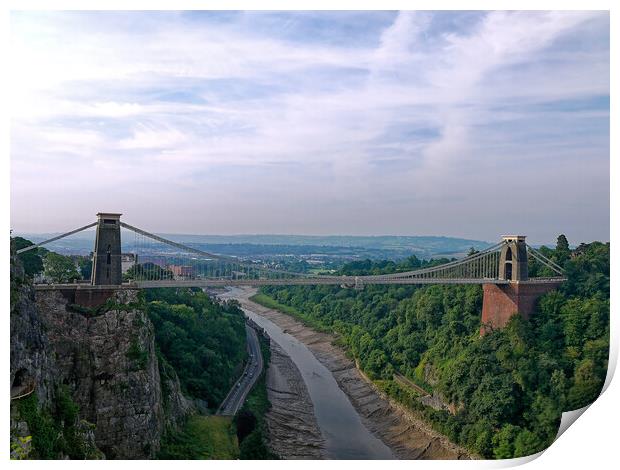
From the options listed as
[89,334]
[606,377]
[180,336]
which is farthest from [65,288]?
[606,377]

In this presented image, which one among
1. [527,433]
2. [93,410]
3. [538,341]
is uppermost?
[538,341]

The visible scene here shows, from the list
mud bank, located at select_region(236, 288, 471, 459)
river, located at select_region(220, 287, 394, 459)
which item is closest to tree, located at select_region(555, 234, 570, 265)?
mud bank, located at select_region(236, 288, 471, 459)

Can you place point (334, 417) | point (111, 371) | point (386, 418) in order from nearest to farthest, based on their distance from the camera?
point (111, 371), point (386, 418), point (334, 417)

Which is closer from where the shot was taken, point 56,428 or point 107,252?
point 56,428

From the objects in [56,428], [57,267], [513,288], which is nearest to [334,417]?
[513,288]

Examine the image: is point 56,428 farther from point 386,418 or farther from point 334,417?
point 386,418

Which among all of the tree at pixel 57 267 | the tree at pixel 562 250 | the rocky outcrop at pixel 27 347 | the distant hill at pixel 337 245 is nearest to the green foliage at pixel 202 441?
the rocky outcrop at pixel 27 347

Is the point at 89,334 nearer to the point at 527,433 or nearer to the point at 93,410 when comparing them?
the point at 93,410
